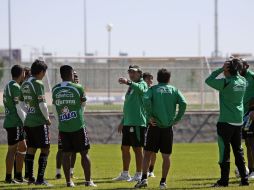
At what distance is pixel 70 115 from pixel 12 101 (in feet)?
6.07

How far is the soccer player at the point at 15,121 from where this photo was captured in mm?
15484

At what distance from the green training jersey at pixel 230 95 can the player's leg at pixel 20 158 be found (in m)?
3.87

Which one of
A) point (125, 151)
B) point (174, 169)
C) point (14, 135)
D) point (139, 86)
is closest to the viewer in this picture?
point (139, 86)

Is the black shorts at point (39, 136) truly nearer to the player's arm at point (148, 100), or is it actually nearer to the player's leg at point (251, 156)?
the player's arm at point (148, 100)

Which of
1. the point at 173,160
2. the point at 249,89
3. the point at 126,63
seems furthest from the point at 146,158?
the point at 126,63

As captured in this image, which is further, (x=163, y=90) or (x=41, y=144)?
(x=41, y=144)

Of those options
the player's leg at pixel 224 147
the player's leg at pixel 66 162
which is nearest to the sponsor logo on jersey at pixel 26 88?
the player's leg at pixel 66 162

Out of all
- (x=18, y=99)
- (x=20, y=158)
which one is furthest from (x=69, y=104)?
(x=20, y=158)

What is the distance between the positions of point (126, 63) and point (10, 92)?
58.7 ft

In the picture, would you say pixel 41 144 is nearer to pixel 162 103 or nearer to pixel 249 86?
pixel 162 103

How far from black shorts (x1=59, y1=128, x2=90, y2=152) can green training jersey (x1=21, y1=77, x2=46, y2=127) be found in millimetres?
799

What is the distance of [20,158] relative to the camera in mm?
15797

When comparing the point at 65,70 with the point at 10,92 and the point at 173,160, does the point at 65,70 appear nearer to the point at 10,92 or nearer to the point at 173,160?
the point at 10,92

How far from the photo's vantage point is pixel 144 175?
1439 cm
